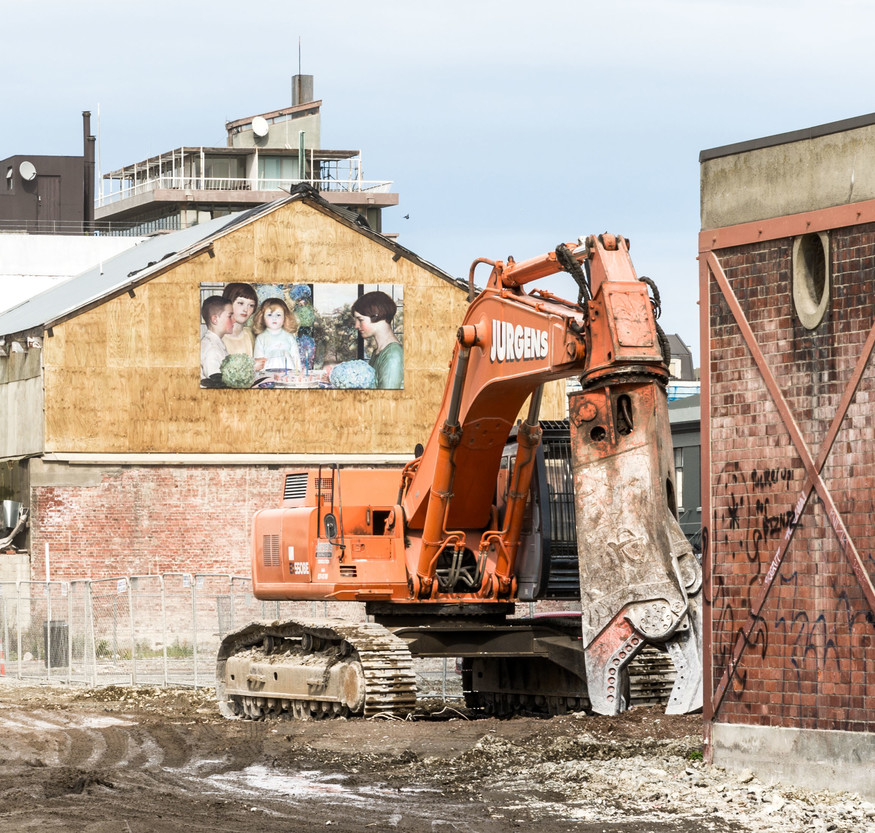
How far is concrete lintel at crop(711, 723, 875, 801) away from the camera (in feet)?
40.1

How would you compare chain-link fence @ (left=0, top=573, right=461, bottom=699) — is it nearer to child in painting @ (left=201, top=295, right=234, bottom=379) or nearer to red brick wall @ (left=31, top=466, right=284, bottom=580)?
red brick wall @ (left=31, top=466, right=284, bottom=580)

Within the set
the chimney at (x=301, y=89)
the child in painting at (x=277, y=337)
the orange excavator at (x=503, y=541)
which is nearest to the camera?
the orange excavator at (x=503, y=541)

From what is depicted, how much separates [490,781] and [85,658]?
16.2 metres

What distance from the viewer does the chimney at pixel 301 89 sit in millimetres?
111125

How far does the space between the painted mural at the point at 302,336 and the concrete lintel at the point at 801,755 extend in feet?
94.9

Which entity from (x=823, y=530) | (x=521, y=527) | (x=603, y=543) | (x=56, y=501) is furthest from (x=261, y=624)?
(x=56, y=501)

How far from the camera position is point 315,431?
41.8 meters

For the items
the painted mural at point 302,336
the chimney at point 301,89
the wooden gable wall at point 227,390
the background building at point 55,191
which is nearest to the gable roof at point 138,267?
the wooden gable wall at point 227,390

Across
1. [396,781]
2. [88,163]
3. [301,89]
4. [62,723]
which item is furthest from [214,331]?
[301,89]

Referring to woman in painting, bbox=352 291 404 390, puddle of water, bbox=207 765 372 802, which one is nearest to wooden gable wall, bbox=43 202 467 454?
woman in painting, bbox=352 291 404 390

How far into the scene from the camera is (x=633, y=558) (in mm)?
13336

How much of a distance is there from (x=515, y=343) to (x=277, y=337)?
83.9ft

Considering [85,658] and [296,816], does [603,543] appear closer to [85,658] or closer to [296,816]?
[296,816]

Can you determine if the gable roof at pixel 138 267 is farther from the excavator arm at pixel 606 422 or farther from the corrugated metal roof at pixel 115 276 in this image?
the excavator arm at pixel 606 422
